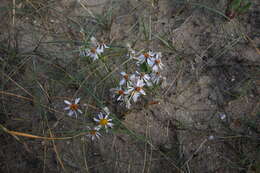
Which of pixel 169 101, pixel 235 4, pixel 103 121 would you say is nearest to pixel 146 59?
pixel 169 101

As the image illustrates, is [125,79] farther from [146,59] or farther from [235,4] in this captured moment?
→ [235,4]

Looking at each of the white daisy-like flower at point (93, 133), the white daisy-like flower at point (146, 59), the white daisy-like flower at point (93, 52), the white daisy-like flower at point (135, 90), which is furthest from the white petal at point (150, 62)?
the white daisy-like flower at point (93, 133)

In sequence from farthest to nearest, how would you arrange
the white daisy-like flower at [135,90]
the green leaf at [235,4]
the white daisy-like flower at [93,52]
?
the green leaf at [235,4], the white daisy-like flower at [93,52], the white daisy-like flower at [135,90]

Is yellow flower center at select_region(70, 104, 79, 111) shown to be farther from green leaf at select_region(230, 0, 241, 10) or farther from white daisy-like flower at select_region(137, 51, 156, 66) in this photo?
green leaf at select_region(230, 0, 241, 10)

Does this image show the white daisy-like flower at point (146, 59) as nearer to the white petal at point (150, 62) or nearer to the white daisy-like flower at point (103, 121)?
the white petal at point (150, 62)

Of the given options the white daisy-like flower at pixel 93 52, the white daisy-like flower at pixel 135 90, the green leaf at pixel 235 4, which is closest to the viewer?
the white daisy-like flower at pixel 135 90

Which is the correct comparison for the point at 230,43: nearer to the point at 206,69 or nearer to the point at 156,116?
the point at 206,69

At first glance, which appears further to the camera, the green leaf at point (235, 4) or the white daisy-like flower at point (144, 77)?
the green leaf at point (235, 4)

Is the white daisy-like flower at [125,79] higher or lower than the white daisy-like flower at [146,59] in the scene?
lower

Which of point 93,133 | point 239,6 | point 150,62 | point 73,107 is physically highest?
point 239,6

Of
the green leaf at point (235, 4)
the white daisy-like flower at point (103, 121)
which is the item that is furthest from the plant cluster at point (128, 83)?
the green leaf at point (235, 4)

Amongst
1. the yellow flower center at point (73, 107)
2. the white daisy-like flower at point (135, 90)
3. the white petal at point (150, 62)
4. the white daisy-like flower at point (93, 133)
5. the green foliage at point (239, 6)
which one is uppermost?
the green foliage at point (239, 6)
